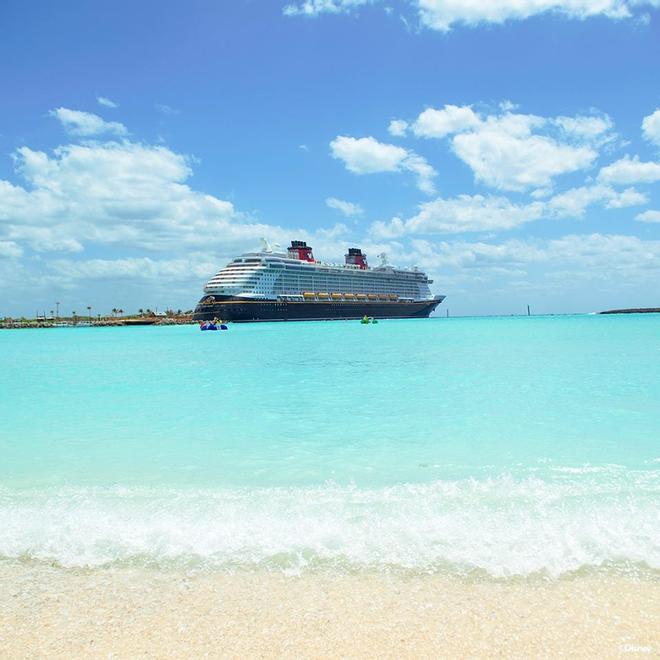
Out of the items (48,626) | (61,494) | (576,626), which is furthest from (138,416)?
(576,626)

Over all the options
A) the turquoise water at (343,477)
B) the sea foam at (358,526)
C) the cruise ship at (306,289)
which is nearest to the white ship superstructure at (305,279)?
the cruise ship at (306,289)

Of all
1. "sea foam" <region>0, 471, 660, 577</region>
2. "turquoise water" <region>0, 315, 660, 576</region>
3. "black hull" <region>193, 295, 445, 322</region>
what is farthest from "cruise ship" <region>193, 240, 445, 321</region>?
"sea foam" <region>0, 471, 660, 577</region>

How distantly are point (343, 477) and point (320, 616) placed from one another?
10.0ft

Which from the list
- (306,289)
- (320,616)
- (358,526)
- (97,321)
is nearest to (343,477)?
(358,526)

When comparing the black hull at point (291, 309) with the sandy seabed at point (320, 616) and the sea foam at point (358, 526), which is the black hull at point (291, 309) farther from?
the sandy seabed at point (320, 616)

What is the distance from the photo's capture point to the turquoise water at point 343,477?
4.04 m

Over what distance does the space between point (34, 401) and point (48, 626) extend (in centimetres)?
1205

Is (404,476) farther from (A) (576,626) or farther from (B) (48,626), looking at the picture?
(B) (48,626)

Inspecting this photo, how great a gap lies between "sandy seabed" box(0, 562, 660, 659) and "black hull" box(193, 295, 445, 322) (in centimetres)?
8597

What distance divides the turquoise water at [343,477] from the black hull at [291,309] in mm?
74673

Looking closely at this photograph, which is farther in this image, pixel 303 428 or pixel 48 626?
pixel 303 428

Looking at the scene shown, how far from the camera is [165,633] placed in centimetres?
291

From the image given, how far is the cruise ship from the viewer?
89.4 m

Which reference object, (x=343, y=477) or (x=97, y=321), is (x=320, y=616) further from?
(x=97, y=321)
